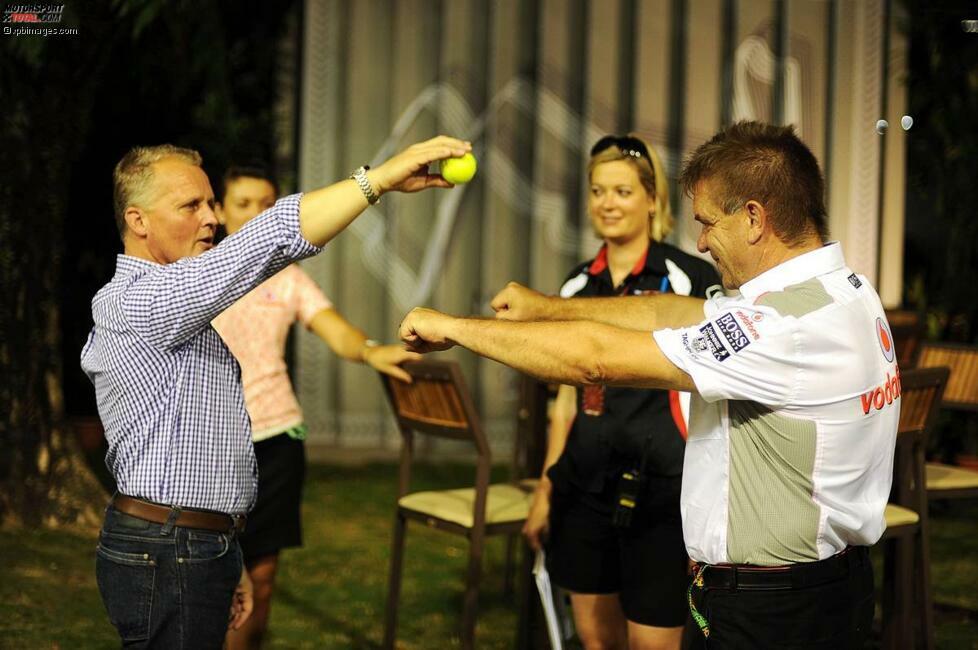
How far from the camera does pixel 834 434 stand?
1854 mm

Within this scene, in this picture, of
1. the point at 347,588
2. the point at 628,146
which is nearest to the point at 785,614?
the point at 628,146

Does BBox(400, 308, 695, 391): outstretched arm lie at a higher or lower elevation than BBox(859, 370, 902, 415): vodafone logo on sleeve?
higher

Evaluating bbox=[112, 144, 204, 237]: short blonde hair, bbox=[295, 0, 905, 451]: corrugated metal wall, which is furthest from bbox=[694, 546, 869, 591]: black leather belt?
bbox=[295, 0, 905, 451]: corrugated metal wall

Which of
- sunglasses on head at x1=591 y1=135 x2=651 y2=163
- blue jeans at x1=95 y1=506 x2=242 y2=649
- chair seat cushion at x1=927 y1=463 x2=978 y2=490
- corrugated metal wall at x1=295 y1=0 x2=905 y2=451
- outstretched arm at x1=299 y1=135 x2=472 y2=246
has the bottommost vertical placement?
chair seat cushion at x1=927 y1=463 x2=978 y2=490

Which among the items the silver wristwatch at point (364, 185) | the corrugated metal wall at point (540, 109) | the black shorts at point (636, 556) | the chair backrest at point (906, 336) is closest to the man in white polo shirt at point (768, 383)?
the silver wristwatch at point (364, 185)

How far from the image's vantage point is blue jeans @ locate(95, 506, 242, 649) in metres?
2.09

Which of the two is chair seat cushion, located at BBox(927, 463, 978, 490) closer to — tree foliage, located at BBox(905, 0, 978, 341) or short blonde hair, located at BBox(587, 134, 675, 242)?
short blonde hair, located at BBox(587, 134, 675, 242)

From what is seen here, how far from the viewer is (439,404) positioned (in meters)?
3.51

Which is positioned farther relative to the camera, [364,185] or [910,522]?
[910,522]

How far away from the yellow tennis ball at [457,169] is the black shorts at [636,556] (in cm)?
106

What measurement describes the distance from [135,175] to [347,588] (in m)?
2.75

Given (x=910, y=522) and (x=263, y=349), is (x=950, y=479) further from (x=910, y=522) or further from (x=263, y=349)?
(x=263, y=349)

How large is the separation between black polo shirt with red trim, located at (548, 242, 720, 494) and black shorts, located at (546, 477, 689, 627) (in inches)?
2.1

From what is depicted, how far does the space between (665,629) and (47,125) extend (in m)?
3.83
